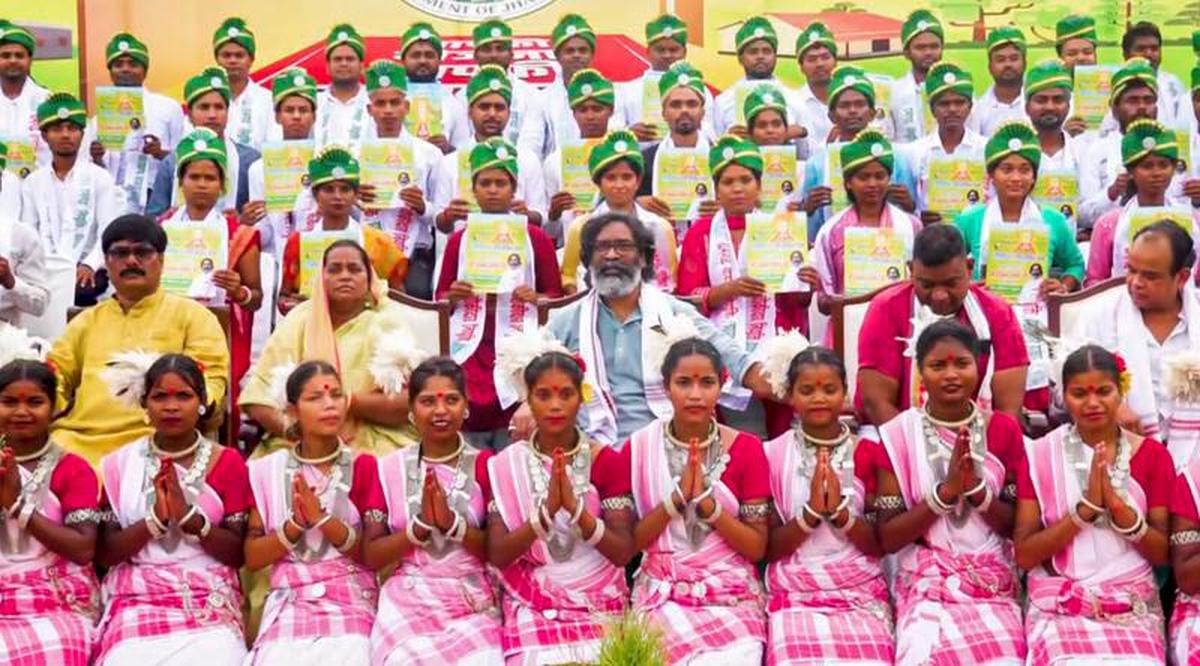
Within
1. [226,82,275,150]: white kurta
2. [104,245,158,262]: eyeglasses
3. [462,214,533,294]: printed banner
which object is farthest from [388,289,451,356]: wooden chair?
[226,82,275,150]: white kurta

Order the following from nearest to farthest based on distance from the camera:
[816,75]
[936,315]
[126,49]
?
[936,315] → [126,49] → [816,75]

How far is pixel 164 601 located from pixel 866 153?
3406mm


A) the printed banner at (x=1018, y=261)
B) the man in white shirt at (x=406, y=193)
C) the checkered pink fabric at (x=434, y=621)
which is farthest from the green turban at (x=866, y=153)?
the checkered pink fabric at (x=434, y=621)

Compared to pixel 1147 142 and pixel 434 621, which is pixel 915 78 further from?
pixel 434 621

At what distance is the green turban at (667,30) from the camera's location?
1029cm

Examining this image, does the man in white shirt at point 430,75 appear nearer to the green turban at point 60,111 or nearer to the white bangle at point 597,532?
the green turban at point 60,111

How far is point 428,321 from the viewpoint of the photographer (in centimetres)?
731

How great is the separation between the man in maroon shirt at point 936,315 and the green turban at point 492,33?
402 centimetres

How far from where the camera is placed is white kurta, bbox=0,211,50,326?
7.92m

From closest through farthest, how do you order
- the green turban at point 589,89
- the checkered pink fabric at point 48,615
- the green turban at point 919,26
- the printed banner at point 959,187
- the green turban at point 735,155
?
the checkered pink fabric at point 48,615
the green turban at point 735,155
the printed banner at point 959,187
the green turban at point 589,89
the green turban at point 919,26

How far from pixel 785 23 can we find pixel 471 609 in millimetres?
6171

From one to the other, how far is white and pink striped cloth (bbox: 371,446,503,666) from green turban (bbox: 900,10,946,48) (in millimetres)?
5028

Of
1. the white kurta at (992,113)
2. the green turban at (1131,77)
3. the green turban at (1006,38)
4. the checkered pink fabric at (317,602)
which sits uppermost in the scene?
the green turban at (1006,38)

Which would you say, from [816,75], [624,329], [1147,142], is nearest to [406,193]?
[624,329]
